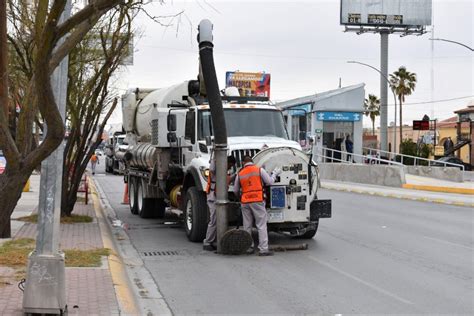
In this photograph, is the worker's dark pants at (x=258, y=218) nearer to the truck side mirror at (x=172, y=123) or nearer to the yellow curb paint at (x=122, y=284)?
the yellow curb paint at (x=122, y=284)

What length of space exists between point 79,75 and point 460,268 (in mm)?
12120

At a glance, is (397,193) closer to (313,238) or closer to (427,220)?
(427,220)

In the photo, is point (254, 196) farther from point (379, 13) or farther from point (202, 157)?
A: point (379, 13)

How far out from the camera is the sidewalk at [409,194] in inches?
870

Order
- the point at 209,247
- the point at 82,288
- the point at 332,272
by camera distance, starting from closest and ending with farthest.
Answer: the point at 82,288
the point at 332,272
the point at 209,247

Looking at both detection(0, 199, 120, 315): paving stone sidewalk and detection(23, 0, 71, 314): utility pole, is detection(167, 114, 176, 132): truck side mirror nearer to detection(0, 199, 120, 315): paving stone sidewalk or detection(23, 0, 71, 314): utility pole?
detection(0, 199, 120, 315): paving stone sidewalk

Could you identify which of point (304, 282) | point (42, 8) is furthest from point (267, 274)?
point (42, 8)

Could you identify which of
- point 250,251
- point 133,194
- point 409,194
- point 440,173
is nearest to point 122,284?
point 250,251

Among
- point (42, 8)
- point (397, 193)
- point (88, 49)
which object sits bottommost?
point (397, 193)

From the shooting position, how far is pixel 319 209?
37.6 feet

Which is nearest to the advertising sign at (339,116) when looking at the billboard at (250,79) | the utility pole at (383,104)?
the utility pole at (383,104)

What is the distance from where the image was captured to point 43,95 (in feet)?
17.4

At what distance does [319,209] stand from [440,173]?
69.8 feet

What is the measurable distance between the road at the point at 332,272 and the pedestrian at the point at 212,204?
0.23m
